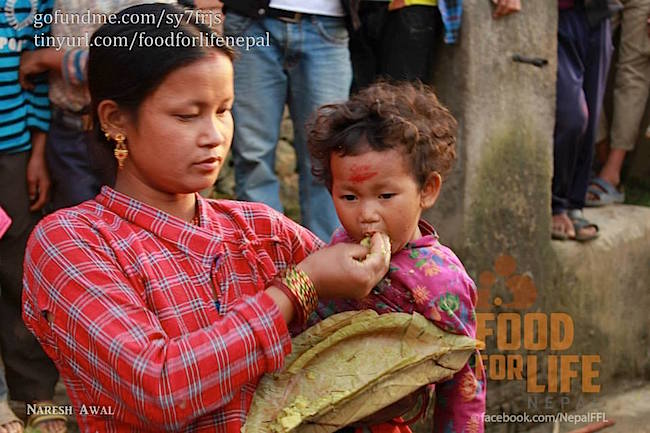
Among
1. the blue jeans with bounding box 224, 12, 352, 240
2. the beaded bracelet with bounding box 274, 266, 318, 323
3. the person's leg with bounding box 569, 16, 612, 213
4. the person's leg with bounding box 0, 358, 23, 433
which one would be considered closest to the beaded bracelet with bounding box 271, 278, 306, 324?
the beaded bracelet with bounding box 274, 266, 318, 323

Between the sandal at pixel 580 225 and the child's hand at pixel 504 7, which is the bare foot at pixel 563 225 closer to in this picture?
the sandal at pixel 580 225

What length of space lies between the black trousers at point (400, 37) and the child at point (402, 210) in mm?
2186

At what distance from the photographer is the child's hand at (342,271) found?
199 cm

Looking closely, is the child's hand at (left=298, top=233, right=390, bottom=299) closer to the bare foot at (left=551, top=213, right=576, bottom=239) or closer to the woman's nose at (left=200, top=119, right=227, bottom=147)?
the woman's nose at (left=200, top=119, right=227, bottom=147)

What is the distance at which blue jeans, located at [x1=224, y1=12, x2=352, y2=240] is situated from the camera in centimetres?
412

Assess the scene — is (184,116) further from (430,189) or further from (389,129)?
(430,189)

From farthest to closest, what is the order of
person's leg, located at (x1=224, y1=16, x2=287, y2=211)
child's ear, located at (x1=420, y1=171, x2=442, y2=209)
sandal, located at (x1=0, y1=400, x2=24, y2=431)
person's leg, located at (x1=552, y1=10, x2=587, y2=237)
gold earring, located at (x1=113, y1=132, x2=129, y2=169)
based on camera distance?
person's leg, located at (x1=552, y1=10, x2=587, y2=237)
person's leg, located at (x1=224, y1=16, x2=287, y2=211)
sandal, located at (x1=0, y1=400, x2=24, y2=431)
child's ear, located at (x1=420, y1=171, x2=442, y2=209)
gold earring, located at (x1=113, y1=132, x2=129, y2=169)

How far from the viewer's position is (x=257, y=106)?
164 inches

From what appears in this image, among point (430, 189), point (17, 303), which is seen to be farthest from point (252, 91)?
point (430, 189)

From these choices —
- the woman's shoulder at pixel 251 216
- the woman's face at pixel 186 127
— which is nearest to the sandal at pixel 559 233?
the woman's shoulder at pixel 251 216

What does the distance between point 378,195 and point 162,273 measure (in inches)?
22.7

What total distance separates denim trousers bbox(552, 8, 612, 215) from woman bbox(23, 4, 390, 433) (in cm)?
331

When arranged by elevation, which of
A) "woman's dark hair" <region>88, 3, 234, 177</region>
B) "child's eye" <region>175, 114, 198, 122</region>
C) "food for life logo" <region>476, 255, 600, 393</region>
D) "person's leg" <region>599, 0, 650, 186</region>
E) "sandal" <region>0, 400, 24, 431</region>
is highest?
"woman's dark hair" <region>88, 3, 234, 177</region>

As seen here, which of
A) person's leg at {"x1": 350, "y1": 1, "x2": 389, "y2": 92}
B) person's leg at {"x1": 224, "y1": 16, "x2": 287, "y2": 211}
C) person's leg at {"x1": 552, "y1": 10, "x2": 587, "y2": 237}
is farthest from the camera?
person's leg at {"x1": 552, "y1": 10, "x2": 587, "y2": 237}
